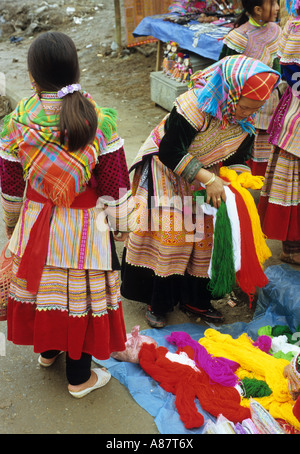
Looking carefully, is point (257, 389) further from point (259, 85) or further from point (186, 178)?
point (259, 85)

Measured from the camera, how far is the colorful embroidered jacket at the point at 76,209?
83.0 inches

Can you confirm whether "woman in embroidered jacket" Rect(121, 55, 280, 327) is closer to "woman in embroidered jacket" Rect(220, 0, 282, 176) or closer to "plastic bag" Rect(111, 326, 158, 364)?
"plastic bag" Rect(111, 326, 158, 364)

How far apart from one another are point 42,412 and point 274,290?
66.5 inches

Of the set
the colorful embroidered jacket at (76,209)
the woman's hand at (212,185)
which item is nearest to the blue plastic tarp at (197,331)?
the colorful embroidered jacket at (76,209)

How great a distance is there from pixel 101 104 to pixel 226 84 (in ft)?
17.6

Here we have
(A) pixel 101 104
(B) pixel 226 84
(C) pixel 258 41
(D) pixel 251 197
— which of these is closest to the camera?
(B) pixel 226 84

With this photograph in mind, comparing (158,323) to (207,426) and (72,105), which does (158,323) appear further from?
(72,105)

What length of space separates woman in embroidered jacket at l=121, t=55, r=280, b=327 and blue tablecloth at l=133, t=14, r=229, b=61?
3.54 metres

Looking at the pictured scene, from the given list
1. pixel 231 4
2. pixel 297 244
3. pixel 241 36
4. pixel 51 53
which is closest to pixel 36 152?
pixel 51 53

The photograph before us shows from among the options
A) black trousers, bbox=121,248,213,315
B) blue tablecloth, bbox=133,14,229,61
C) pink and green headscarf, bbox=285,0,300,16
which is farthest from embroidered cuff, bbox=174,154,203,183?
blue tablecloth, bbox=133,14,229,61

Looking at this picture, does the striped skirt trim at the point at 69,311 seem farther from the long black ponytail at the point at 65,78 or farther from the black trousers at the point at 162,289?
the black trousers at the point at 162,289

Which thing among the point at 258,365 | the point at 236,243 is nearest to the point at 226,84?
the point at 236,243

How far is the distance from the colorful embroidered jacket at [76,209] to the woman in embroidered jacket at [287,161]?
1594 millimetres

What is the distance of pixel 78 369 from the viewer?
2.54 m
